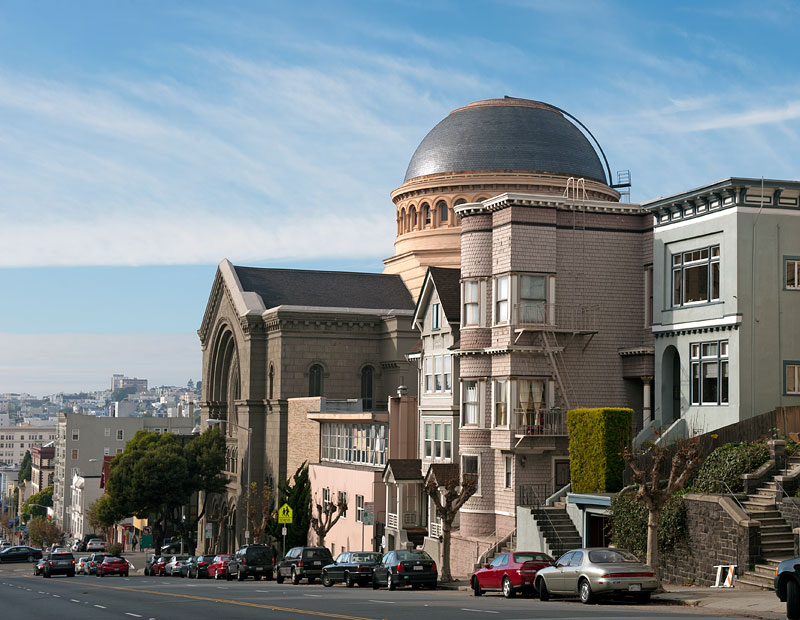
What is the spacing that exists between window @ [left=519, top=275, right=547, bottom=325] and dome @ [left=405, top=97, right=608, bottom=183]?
27.9 m

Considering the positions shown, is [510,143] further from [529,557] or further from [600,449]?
[529,557]

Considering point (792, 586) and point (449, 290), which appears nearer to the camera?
point (792, 586)

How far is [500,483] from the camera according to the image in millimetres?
41438

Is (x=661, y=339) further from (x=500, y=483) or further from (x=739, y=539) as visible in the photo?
(x=739, y=539)

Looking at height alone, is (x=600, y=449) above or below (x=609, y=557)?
above

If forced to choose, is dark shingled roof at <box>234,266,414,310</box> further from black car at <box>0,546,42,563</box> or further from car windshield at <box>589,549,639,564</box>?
car windshield at <box>589,549,639,564</box>

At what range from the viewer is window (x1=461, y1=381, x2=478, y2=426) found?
141 ft

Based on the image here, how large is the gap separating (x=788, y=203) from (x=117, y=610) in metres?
23.4

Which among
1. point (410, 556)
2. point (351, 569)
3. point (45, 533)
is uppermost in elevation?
point (410, 556)

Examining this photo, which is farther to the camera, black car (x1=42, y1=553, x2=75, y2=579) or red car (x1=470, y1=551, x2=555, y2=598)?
black car (x1=42, y1=553, x2=75, y2=579)

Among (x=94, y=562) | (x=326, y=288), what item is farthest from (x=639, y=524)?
(x=326, y=288)

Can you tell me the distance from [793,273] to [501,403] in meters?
11.0

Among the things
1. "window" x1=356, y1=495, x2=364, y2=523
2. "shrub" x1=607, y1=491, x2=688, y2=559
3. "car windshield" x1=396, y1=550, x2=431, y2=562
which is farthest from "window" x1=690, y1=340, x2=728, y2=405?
"window" x1=356, y1=495, x2=364, y2=523

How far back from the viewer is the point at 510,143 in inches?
2692
